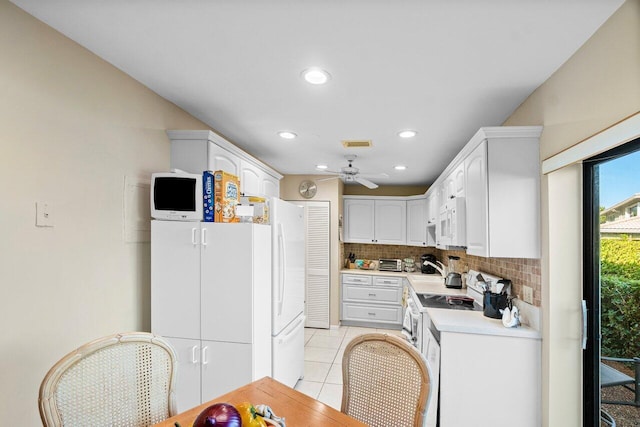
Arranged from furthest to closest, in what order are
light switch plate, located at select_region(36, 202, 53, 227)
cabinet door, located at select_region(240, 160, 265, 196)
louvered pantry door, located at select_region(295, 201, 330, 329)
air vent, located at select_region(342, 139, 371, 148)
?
louvered pantry door, located at select_region(295, 201, 330, 329) → air vent, located at select_region(342, 139, 371, 148) → cabinet door, located at select_region(240, 160, 265, 196) → light switch plate, located at select_region(36, 202, 53, 227)

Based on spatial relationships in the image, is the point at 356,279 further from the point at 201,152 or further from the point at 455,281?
the point at 201,152

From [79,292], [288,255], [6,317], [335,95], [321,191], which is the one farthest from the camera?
[321,191]

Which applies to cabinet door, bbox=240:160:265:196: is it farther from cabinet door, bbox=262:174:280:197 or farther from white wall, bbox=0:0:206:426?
white wall, bbox=0:0:206:426

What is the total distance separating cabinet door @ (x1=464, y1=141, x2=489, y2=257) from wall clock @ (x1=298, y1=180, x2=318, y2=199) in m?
2.80

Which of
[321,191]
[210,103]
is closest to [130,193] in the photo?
[210,103]

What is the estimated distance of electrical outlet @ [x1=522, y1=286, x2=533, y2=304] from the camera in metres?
2.19

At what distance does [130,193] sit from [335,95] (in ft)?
4.70

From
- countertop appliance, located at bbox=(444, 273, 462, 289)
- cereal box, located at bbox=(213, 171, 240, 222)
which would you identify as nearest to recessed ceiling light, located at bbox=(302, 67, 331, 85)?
cereal box, located at bbox=(213, 171, 240, 222)

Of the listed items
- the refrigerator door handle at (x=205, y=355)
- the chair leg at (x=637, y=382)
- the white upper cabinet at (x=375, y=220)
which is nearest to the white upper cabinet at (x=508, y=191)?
the chair leg at (x=637, y=382)

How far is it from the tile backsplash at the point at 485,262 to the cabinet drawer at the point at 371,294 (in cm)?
71

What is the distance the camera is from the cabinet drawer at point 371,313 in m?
5.25

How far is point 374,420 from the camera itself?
1.40 meters

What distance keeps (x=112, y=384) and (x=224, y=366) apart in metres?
0.98

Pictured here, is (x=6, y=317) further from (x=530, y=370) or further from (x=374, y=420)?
(x=530, y=370)
